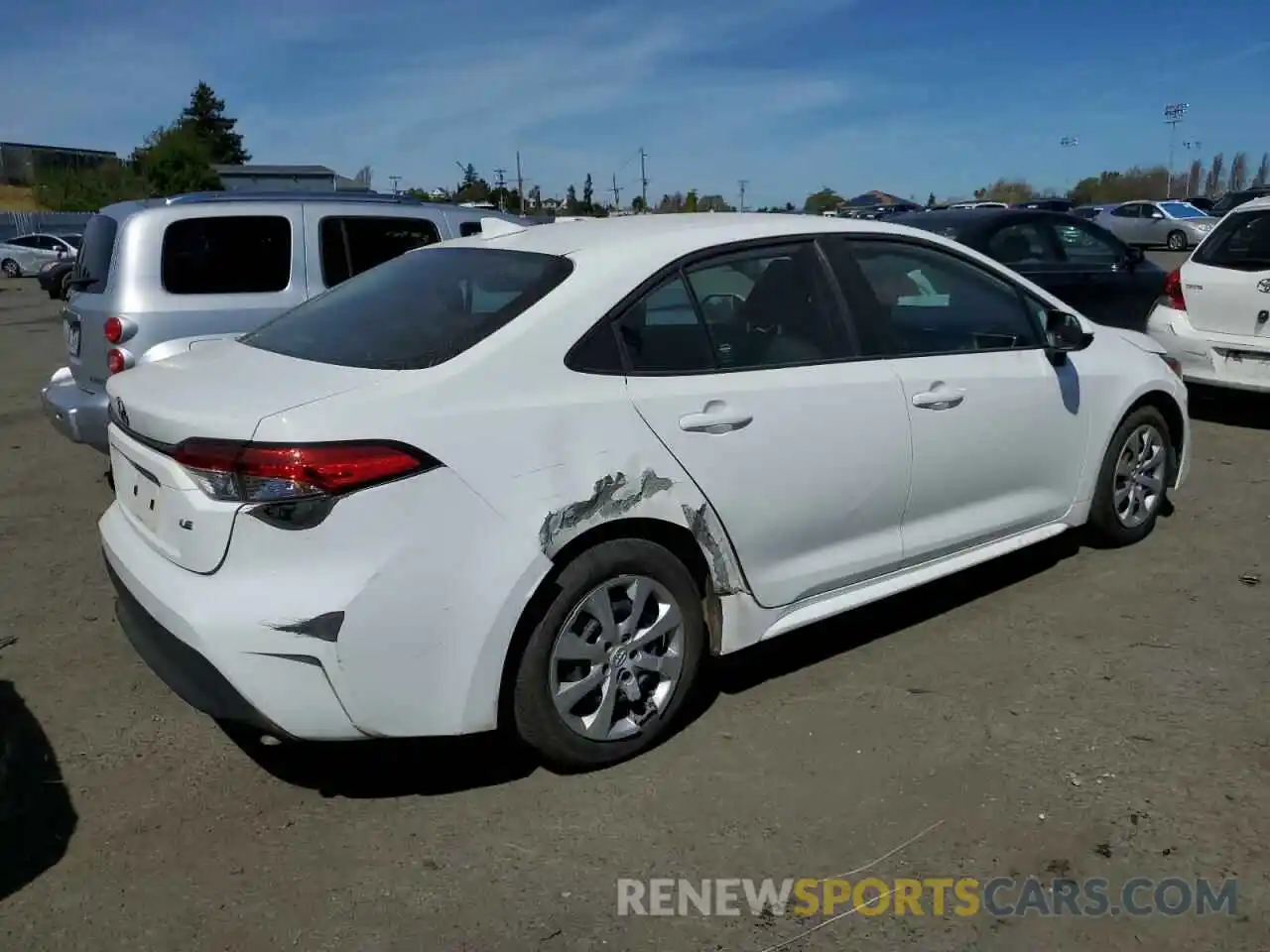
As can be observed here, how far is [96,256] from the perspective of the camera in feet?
20.6

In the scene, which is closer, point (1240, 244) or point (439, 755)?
point (439, 755)

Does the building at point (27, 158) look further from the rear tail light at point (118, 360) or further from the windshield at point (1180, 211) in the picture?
the rear tail light at point (118, 360)

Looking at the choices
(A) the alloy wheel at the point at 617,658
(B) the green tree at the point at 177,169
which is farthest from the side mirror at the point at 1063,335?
(B) the green tree at the point at 177,169

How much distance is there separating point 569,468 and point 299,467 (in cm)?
74

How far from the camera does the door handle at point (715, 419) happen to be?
3.37 m

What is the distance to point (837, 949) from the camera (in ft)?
8.44

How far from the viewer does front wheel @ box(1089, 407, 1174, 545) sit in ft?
16.3

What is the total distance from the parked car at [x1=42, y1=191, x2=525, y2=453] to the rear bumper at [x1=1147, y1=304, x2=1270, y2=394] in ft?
16.4

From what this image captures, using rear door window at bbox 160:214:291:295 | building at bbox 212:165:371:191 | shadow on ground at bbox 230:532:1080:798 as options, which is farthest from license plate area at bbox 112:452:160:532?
building at bbox 212:165:371:191

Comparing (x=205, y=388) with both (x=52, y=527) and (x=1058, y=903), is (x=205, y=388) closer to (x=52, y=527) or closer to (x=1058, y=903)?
(x=1058, y=903)

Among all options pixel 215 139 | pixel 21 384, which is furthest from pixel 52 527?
pixel 215 139

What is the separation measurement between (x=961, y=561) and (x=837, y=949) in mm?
2057

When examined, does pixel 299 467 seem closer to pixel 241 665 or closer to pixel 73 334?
pixel 241 665

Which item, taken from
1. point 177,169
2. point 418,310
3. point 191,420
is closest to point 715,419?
point 418,310
